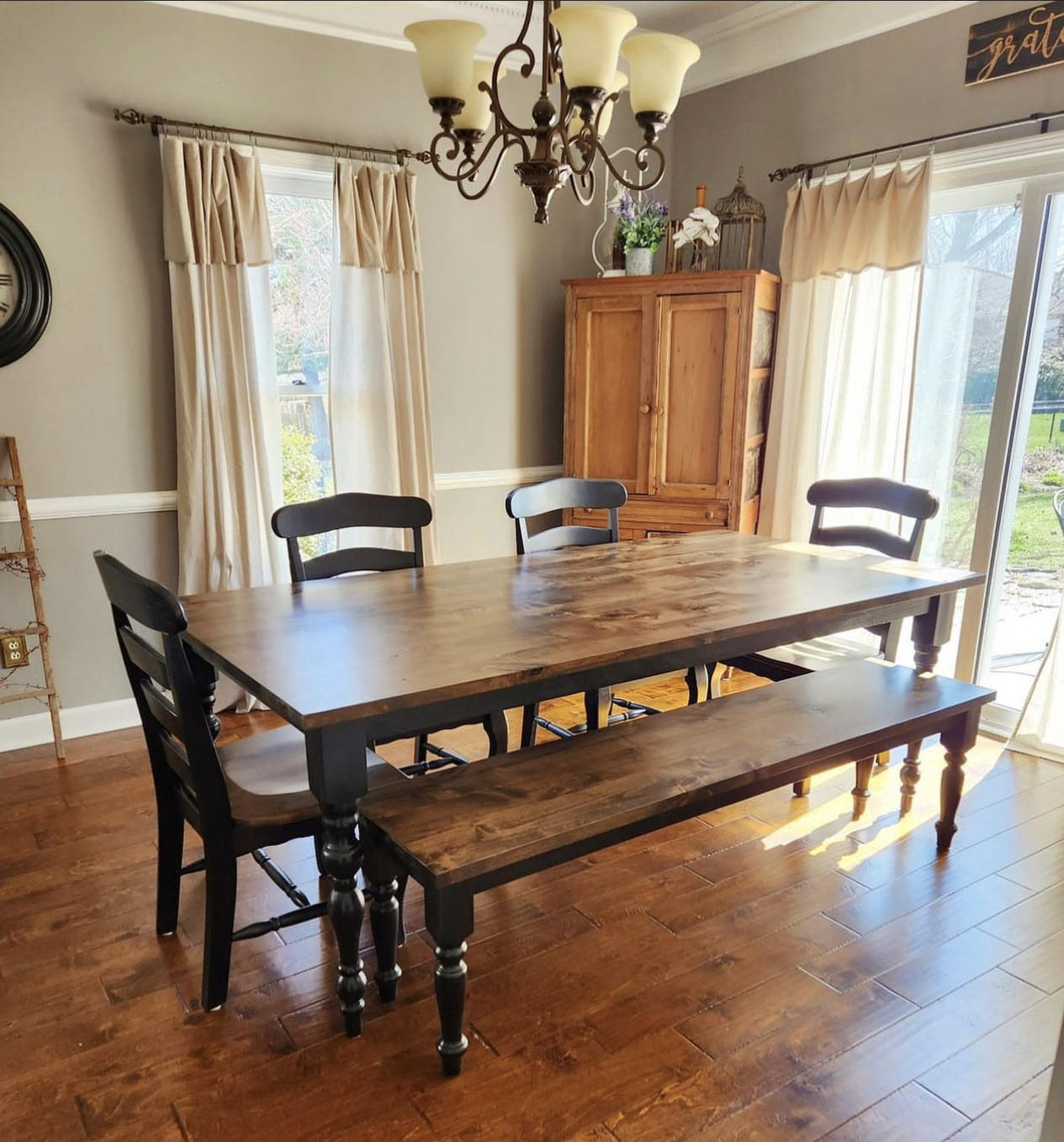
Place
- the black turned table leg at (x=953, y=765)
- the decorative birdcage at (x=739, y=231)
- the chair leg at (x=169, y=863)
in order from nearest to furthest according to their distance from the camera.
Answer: the chair leg at (x=169, y=863)
the black turned table leg at (x=953, y=765)
the decorative birdcage at (x=739, y=231)

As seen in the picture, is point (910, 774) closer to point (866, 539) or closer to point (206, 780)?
point (866, 539)

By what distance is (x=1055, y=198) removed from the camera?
3037 mm

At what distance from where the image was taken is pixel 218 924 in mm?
1756

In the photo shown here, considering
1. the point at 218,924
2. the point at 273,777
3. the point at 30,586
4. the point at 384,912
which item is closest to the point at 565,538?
the point at 273,777

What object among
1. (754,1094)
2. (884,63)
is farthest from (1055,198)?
(754,1094)

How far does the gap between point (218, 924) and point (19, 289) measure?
236 centimetres

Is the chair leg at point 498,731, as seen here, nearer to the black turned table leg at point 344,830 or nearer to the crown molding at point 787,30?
the black turned table leg at point 344,830

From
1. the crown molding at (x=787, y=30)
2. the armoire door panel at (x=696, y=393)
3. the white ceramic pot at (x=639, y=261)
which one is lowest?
the armoire door panel at (x=696, y=393)

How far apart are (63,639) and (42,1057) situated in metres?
1.89

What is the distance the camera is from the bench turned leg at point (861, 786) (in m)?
2.65

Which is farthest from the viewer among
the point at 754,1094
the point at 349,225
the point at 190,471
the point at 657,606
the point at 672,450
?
the point at 672,450

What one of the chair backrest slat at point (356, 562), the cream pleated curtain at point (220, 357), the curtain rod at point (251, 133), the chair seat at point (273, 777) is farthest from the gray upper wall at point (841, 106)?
the chair seat at point (273, 777)

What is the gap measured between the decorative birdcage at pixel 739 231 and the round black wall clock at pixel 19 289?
2.75 metres

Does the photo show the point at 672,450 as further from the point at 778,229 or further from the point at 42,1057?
the point at 42,1057
